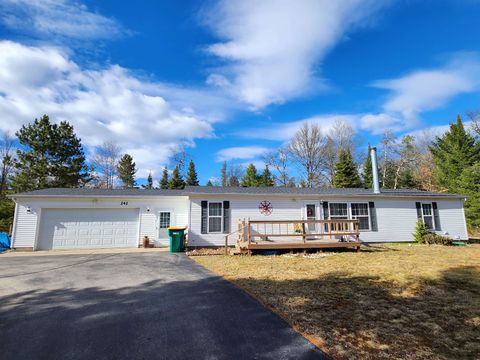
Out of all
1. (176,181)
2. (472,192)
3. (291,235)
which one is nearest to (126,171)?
(176,181)

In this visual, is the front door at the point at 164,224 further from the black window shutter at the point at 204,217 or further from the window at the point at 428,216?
the window at the point at 428,216

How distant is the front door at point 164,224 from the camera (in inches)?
561

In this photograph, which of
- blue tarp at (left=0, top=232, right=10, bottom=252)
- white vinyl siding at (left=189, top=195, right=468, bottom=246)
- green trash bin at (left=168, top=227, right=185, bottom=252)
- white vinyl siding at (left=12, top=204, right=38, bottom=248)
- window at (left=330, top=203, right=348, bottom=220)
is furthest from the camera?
window at (left=330, top=203, right=348, bottom=220)

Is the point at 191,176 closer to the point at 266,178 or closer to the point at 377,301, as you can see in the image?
the point at 266,178

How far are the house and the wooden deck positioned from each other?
2.04ft

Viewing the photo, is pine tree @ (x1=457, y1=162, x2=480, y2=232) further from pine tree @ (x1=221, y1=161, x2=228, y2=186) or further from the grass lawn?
pine tree @ (x1=221, y1=161, x2=228, y2=186)

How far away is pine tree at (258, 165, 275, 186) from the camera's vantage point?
30906 millimetres

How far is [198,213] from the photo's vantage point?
13.1 meters

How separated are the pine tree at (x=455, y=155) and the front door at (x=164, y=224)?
25.1 metres

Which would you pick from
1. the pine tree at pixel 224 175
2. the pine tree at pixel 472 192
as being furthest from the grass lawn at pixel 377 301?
the pine tree at pixel 224 175

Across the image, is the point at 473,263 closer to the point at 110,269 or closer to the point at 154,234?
the point at 110,269

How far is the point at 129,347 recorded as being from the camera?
10.2 ft

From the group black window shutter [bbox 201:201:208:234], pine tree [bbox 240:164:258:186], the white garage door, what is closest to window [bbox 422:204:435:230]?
black window shutter [bbox 201:201:208:234]

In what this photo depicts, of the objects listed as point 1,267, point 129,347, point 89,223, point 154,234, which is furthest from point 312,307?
point 89,223
